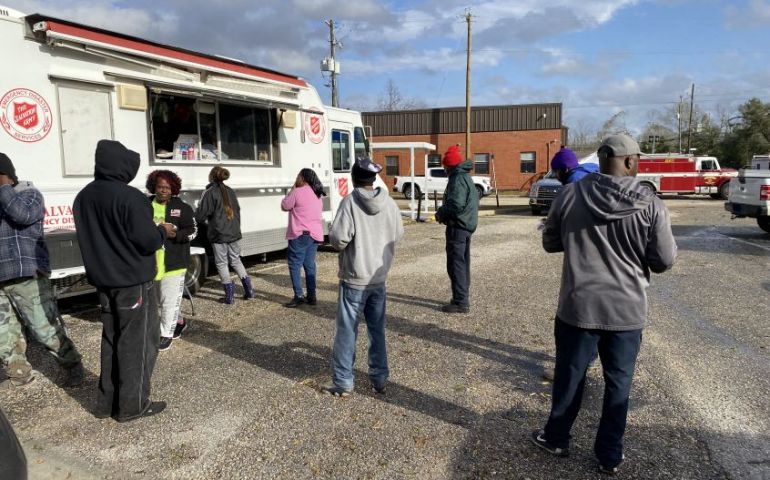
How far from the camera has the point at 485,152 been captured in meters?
32.8

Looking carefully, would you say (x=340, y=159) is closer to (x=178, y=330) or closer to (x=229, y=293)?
(x=229, y=293)

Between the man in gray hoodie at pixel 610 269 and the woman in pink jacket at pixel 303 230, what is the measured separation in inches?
161

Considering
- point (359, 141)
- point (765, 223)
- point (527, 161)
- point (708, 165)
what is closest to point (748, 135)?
point (708, 165)

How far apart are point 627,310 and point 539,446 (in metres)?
1.02

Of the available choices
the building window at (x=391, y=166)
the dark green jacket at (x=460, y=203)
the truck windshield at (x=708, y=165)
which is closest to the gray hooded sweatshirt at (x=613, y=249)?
the dark green jacket at (x=460, y=203)

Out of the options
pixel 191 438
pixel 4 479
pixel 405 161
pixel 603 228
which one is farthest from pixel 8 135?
pixel 405 161

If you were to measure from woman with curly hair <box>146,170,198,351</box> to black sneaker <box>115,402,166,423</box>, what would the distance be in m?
1.32

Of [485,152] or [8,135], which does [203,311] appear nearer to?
[8,135]

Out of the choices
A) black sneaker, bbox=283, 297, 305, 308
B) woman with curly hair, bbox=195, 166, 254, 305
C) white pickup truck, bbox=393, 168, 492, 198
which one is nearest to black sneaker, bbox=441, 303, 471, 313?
black sneaker, bbox=283, 297, 305, 308

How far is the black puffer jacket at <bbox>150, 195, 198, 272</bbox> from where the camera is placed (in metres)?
4.96

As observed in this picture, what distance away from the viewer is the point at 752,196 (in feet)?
40.0

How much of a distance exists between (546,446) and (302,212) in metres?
4.24

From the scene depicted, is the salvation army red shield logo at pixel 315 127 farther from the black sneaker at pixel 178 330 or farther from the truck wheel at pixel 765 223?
the truck wheel at pixel 765 223

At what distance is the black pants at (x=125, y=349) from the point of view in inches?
146
